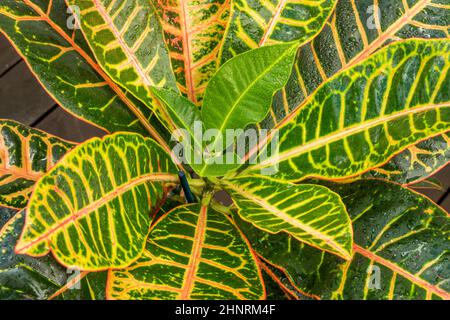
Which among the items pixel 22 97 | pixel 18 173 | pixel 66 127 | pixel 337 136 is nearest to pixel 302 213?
pixel 337 136

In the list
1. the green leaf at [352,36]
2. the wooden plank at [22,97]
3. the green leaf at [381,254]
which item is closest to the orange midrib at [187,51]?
the green leaf at [352,36]

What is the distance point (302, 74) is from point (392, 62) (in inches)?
4.9

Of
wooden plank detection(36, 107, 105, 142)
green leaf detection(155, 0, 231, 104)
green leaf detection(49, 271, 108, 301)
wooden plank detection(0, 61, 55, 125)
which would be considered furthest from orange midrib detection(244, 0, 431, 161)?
wooden plank detection(0, 61, 55, 125)

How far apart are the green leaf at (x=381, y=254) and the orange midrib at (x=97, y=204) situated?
0.15 metres

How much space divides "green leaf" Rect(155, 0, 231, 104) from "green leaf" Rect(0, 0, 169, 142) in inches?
3.1

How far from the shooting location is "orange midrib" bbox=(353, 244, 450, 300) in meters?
0.56

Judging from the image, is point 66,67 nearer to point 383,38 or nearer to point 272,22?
point 272,22

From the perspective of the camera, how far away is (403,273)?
576mm

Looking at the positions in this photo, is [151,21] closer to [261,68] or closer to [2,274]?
[261,68]

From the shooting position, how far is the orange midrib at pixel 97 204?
1.34 ft

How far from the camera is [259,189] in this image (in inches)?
21.2

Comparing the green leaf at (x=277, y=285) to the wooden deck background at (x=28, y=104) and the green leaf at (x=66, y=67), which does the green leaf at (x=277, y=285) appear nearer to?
the green leaf at (x=66, y=67)

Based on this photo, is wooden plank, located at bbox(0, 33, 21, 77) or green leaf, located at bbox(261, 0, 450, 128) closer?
green leaf, located at bbox(261, 0, 450, 128)

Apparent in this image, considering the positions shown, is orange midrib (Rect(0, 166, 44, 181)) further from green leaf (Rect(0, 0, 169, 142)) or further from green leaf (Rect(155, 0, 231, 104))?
green leaf (Rect(155, 0, 231, 104))
